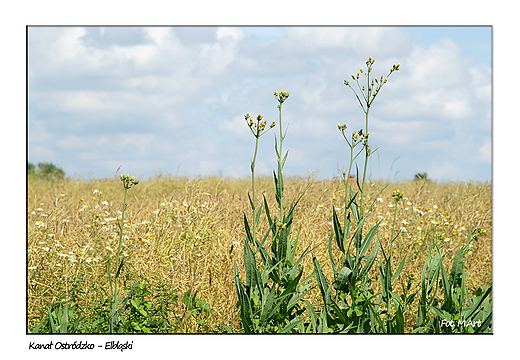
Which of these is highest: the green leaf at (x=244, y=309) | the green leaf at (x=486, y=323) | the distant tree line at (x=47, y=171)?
the distant tree line at (x=47, y=171)

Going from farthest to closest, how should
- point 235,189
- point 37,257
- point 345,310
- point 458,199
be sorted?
1. point 235,189
2. point 458,199
3. point 37,257
4. point 345,310

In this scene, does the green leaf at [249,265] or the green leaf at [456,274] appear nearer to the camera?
the green leaf at [249,265]

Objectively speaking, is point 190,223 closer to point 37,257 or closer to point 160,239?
point 160,239

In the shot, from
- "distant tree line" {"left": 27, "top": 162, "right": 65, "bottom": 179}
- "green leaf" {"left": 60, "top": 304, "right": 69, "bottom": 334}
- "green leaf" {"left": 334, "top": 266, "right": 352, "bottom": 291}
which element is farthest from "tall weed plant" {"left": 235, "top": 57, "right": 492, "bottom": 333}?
"distant tree line" {"left": 27, "top": 162, "right": 65, "bottom": 179}

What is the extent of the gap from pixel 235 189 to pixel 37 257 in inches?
172

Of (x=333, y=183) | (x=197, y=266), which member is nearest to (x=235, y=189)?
(x=333, y=183)

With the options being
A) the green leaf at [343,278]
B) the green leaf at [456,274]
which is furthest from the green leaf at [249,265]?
the green leaf at [456,274]

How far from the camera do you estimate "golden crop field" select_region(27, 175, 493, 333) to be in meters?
2.93

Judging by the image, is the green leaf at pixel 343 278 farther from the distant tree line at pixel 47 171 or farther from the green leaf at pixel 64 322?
the distant tree line at pixel 47 171

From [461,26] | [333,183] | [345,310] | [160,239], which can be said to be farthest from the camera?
[333,183]

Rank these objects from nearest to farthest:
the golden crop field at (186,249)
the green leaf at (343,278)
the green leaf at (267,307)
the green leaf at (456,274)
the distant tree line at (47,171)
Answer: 1. the green leaf at (267,307)
2. the green leaf at (343,278)
3. the green leaf at (456,274)
4. the golden crop field at (186,249)
5. the distant tree line at (47,171)

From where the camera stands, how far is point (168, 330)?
2.75m

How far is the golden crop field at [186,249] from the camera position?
115 inches
